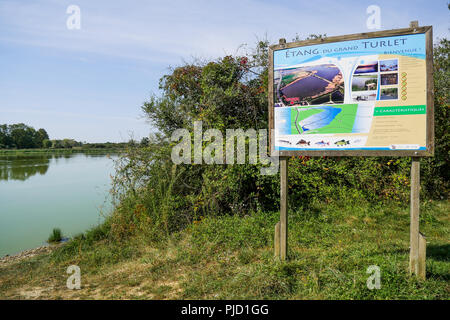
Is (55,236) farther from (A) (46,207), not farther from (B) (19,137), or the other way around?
(B) (19,137)

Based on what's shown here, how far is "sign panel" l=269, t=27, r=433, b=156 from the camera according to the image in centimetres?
328

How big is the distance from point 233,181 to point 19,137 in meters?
61.4

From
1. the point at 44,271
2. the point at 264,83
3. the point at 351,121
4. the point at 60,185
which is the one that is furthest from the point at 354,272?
the point at 60,185

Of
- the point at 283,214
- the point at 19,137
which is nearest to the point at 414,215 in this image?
the point at 283,214

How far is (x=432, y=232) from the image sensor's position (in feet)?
16.9

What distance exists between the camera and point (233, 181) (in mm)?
6094

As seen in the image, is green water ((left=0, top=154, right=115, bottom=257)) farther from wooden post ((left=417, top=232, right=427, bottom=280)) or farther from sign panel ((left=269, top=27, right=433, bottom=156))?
wooden post ((left=417, top=232, right=427, bottom=280))

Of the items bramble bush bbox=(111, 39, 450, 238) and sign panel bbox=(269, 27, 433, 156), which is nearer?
sign panel bbox=(269, 27, 433, 156)

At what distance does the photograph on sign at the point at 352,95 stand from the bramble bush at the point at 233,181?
8.27 feet

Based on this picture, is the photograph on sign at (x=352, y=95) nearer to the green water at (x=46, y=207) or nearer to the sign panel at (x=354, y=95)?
the sign panel at (x=354, y=95)

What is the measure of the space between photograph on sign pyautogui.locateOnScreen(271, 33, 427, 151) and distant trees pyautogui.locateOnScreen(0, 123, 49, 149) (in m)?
61.8

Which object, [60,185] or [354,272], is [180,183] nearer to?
[354,272]

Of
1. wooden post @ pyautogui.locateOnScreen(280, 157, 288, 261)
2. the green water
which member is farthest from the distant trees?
wooden post @ pyautogui.locateOnScreen(280, 157, 288, 261)
